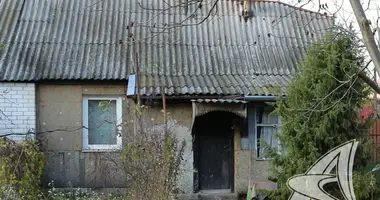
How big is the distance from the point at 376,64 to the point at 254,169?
605cm

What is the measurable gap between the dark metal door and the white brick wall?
392 centimetres

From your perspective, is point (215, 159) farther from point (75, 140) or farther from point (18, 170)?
point (18, 170)

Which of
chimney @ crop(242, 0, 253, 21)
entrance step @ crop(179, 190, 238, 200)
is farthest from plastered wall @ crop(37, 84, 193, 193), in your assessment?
chimney @ crop(242, 0, 253, 21)

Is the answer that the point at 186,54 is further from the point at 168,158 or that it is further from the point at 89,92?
the point at 168,158

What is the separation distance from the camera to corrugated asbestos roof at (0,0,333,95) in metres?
9.56

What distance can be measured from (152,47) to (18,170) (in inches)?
184

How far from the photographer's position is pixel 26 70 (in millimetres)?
9516

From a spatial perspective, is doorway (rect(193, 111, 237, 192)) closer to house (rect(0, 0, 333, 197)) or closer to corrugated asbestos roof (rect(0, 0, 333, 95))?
→ house (rect(0, 0, 333, 197))

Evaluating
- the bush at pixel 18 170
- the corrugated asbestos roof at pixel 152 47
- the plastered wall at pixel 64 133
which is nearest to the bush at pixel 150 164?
the bush at pixel 18 170

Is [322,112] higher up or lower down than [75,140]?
higher up

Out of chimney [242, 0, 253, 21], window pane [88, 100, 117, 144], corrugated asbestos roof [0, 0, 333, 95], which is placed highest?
chimney [242, 0, 253, 21]

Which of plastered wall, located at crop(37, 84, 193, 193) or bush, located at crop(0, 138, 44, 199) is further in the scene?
plastered wall, located at crop(37, 84, 193, 193)

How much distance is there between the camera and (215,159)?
9.76 metres

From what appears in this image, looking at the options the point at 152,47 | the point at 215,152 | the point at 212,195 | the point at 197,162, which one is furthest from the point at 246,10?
the point at 212,195
